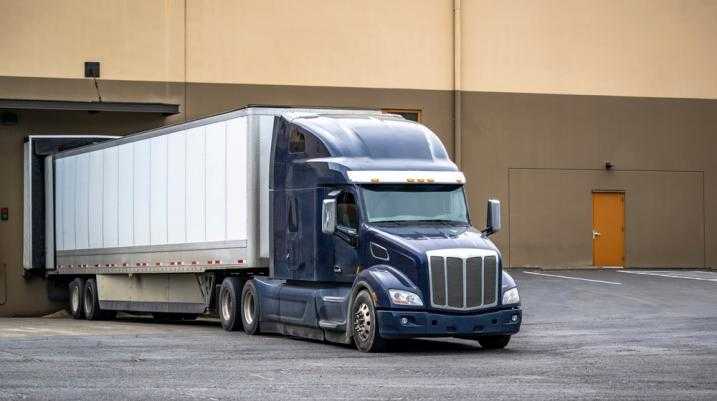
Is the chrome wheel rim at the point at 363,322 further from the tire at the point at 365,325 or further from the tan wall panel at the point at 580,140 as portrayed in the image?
the tan wall panel at the point at 580,140

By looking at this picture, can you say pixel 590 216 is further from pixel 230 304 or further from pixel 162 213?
pixel 230 304

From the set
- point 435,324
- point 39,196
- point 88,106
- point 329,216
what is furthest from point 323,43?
point 435,324

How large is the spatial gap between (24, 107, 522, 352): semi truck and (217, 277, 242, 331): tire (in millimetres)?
24

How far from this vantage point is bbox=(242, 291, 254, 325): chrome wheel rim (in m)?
23.2

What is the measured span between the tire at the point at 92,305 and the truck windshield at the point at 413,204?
1207 centimetres

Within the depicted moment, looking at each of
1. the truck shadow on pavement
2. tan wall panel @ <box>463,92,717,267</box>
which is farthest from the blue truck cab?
tan wall panel @ <box>463,92,717,267</box>

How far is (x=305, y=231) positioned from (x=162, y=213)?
5.86 meters

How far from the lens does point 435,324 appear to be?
750 inches

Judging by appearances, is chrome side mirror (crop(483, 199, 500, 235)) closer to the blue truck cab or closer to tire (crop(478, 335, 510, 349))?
the blue truck cab

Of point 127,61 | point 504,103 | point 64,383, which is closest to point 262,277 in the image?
point 64,383

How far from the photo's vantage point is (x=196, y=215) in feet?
82.3

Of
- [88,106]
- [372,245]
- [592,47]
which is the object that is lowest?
[372,245]

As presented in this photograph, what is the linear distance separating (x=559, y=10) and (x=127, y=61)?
1186 centimetres

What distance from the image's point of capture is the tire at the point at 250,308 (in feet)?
75.0
